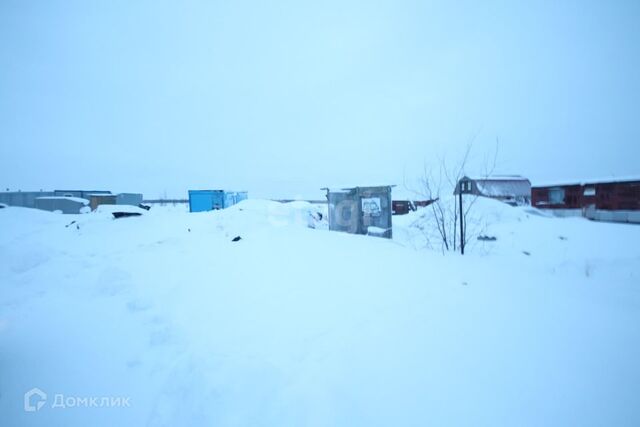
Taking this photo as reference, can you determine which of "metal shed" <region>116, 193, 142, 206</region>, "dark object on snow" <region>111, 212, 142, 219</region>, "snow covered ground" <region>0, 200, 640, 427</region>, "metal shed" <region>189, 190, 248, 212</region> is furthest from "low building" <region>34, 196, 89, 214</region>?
"snow covered ground" <region>0, 200, 640, 427</region>

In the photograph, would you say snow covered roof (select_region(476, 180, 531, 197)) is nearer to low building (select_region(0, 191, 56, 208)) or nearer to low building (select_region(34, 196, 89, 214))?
low building (select_region(34, 196, 89, 214))

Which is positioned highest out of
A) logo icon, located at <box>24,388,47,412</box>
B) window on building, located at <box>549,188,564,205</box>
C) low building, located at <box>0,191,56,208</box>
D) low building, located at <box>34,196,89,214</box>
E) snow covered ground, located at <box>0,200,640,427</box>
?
low building, located at <box>0,191,56,208</box>

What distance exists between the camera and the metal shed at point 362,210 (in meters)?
9.17

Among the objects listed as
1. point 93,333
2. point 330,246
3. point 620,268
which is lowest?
point 620,268

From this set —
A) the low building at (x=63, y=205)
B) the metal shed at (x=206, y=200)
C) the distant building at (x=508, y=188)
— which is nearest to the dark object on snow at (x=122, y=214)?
the metal shed at (x=206, y=200)

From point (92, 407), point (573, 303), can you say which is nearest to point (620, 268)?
point (573, 303)

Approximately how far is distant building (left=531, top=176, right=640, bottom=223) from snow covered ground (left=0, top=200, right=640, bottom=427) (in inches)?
889

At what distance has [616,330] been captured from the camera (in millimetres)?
2416

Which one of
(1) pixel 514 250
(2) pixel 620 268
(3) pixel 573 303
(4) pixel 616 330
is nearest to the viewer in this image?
(4) pixel 616 330

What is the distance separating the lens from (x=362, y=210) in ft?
31.5

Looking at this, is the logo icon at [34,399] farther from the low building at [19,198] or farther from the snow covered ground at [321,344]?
the low building at [19,198]

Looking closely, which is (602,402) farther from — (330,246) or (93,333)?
(93,333)

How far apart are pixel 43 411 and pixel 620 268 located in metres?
11.6

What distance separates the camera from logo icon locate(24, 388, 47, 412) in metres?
2.10
